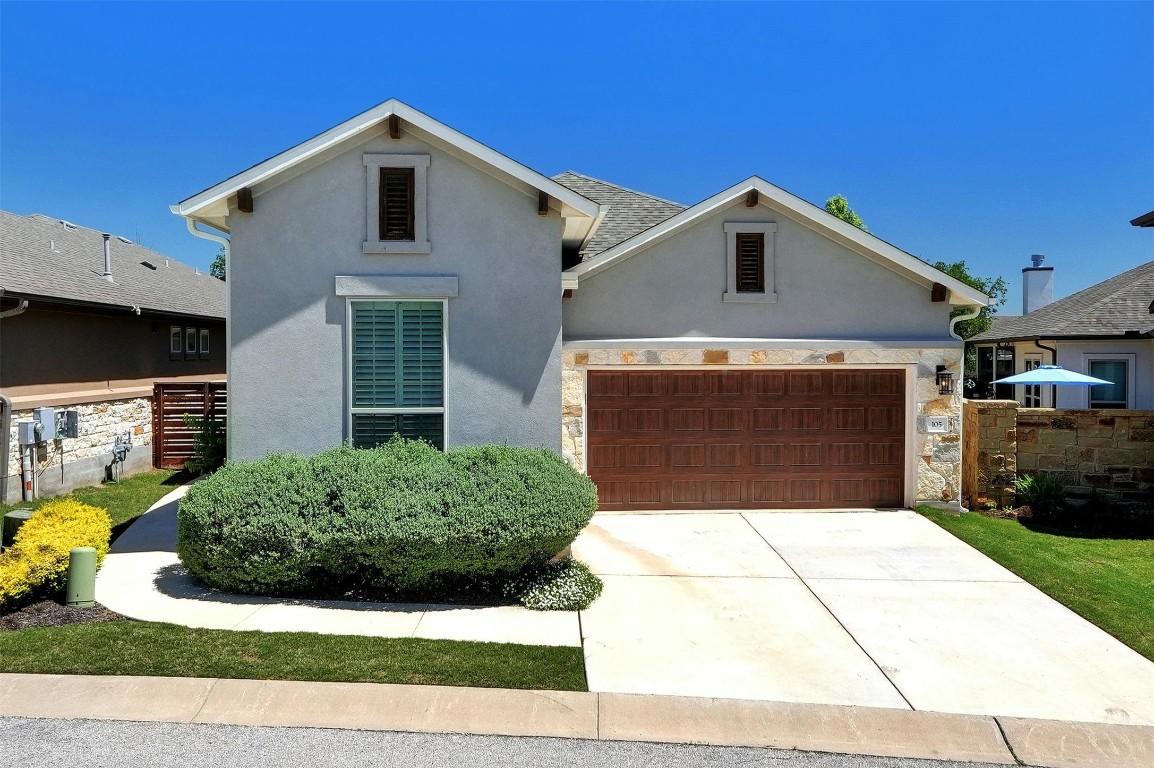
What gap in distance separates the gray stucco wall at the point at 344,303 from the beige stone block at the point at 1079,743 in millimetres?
5336

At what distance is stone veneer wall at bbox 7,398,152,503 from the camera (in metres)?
11.4

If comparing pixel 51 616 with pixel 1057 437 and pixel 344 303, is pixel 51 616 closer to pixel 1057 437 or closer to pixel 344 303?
pixel 344 303

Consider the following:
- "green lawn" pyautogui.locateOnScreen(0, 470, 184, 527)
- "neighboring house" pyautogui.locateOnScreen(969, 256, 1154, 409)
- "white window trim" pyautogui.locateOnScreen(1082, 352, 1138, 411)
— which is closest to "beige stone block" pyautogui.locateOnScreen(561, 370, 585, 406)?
"green lawn" pyautogui.locateOnScreen(0, 470, 184, 527)

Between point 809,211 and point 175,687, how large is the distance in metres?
9.69

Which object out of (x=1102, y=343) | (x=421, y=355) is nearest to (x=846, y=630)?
(x=421, y=355)

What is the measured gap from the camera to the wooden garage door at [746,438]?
10.7m

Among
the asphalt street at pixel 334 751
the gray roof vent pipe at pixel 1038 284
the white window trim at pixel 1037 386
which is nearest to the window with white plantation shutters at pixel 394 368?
the asphalt street at pixel 334 751

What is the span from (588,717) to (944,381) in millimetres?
8599

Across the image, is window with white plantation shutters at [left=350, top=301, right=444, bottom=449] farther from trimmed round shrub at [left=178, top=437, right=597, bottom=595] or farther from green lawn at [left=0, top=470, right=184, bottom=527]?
green lawn at [left=0, top=470, right=184, bottom=527]

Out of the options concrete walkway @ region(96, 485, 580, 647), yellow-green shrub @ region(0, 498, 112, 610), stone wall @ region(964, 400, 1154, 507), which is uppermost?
stone wall @ region(964, 400, 1154, 507)

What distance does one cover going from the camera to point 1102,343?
16.2 metres

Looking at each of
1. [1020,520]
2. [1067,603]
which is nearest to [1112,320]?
[1020,520]

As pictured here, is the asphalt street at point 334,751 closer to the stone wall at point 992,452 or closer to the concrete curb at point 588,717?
the concrete curb at point 588,717

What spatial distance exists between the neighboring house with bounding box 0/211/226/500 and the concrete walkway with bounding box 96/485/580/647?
257 inches
